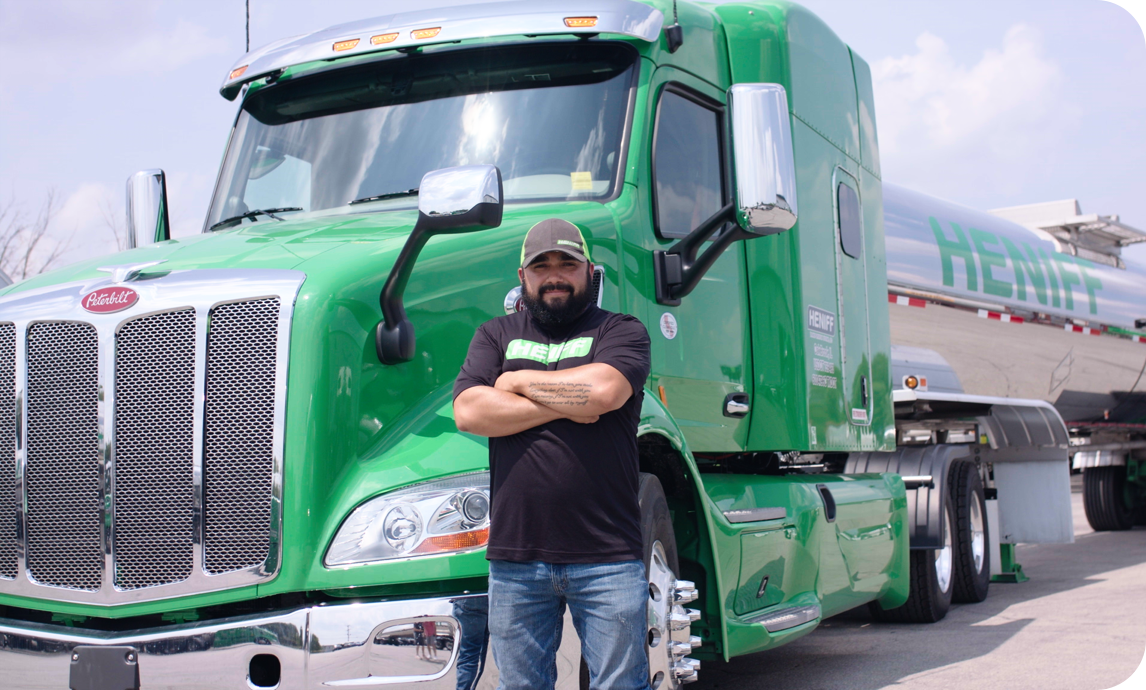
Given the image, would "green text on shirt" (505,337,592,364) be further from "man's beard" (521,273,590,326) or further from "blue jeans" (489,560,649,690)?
"blue jeans" (489,560,649,690)

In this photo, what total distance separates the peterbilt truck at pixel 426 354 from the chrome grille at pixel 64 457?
0.01 metres

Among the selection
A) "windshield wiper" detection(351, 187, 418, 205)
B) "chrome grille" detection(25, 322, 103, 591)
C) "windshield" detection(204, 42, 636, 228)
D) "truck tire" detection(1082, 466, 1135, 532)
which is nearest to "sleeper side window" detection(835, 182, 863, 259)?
A: "windshield" detection(204, 42, 636, 228)

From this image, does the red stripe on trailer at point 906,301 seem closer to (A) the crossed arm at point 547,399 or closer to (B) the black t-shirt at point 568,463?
(B) the black t-shirt at point 568,463

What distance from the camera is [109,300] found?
11.9 ft

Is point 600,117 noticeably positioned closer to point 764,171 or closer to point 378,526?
point 764,171

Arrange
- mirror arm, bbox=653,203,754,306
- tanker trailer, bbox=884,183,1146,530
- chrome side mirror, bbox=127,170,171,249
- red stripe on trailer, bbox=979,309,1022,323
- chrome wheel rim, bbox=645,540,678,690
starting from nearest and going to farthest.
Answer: chrome wheel rim, bbox=645,540,678,690
mirror arm, bbox=653,203,754,306
chrome side mirror, bbox=127,170,171,249
tanker trailer, bbox=884,183,1146,530
red stripe on trailer, bbox=979,309,1022,323

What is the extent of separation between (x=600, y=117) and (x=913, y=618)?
517 centimetres

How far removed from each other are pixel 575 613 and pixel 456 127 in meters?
2.29

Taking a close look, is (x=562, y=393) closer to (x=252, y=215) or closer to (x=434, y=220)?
(x=434, y=220)

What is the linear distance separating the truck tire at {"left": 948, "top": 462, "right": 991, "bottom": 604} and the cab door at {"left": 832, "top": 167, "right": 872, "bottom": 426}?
7.92 feet

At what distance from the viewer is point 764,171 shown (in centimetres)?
441

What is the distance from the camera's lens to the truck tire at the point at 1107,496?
51.2 feet

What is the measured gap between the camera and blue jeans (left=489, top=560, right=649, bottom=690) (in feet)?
10.5

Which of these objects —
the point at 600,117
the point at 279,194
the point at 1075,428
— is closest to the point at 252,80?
the point at 279,194
